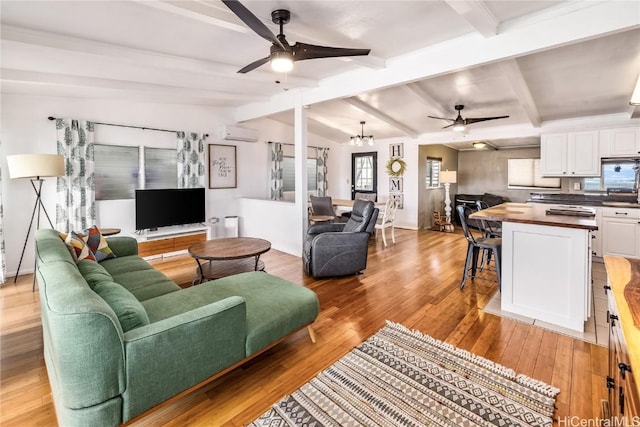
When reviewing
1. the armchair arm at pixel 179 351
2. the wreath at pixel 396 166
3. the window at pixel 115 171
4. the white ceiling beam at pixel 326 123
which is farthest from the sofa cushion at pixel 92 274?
the wreath at pixel 396 166

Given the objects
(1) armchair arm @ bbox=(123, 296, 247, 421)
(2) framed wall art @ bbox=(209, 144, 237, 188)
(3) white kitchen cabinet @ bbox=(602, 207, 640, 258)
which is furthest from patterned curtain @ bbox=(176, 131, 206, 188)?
(3) white kitchen cabinet @ bbox=(602, 207, 640, 258)

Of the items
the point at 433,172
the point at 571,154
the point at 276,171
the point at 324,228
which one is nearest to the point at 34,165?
the point at 324,228

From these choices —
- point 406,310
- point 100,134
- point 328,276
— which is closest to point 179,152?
point 100,134

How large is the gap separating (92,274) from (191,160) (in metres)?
3.90

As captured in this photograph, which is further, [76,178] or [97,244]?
[76,178]

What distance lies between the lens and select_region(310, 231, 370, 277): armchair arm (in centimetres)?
390

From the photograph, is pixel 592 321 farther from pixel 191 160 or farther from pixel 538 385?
pixel 191 160

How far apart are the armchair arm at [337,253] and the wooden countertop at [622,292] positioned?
2.53 meters

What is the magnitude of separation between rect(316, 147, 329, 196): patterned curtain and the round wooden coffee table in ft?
14.1

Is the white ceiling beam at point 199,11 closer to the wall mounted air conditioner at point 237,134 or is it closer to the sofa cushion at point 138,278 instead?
the sofa cushion at point 138,278

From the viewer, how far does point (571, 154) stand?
5.39 meters

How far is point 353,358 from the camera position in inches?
88.6

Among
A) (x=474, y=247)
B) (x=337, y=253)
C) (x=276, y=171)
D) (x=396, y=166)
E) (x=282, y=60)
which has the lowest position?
(x=337, y=253)

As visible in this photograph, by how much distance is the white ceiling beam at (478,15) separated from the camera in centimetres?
234
